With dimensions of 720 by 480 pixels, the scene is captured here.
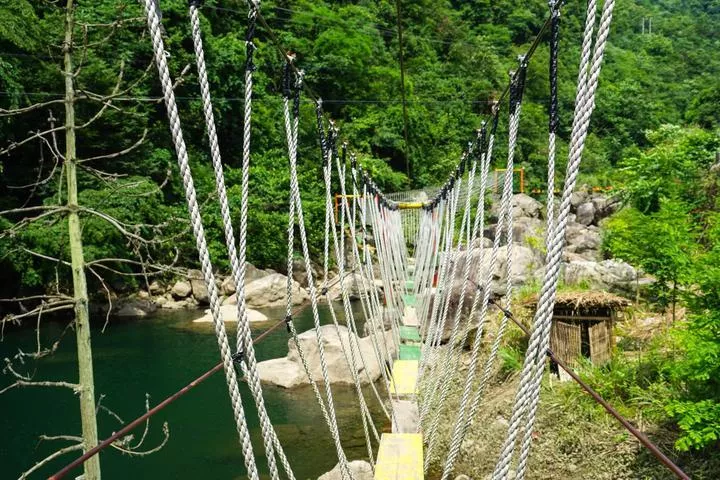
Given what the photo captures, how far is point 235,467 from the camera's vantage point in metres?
3.82

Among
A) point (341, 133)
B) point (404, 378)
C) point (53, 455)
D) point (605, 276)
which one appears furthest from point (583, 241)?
point (53, 455)

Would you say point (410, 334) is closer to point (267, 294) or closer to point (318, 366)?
point (318, 366)

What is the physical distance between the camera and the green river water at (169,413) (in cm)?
388

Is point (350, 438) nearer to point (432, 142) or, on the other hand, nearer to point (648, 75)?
point (432, 142)

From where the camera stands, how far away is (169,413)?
4.77 meters

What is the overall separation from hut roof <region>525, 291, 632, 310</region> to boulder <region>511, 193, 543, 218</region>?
763 cm

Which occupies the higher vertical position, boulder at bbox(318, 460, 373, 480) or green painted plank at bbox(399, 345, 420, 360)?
green painted plank at bbox(399, 345, 420, 360)

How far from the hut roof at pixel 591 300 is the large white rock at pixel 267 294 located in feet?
18.6

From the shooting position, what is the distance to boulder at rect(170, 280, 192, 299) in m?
8.84

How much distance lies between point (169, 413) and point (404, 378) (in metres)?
2.70

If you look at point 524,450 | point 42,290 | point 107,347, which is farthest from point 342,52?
point 524,450

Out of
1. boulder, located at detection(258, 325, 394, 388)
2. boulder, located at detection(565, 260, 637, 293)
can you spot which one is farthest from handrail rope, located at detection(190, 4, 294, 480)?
boulder, located at detection(258, 325, 394, 388)

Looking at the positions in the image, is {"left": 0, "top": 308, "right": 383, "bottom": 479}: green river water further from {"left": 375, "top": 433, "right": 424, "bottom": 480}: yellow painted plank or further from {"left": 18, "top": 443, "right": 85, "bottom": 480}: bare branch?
{"left": 375, "top": 433, "right": 424, "bottom": 480}: yellow painted plank

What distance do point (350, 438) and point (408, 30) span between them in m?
17.5
